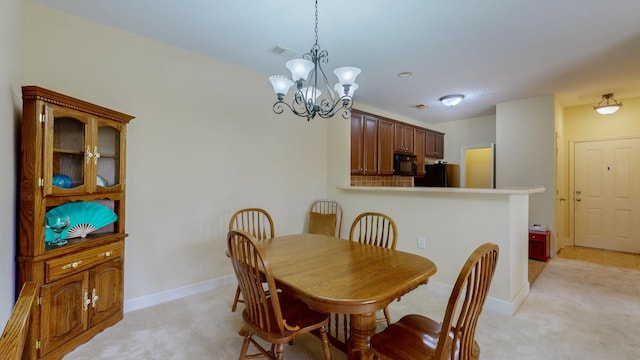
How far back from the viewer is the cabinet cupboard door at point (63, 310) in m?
1.80

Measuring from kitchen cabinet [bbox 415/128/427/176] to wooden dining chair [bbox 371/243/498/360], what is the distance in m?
4.46

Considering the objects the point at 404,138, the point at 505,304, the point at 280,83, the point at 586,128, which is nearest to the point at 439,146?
the point at 404,138

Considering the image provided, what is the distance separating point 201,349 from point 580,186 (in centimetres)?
638

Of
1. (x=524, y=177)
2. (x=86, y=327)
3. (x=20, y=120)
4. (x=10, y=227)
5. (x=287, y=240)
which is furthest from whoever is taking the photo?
(x=524, y=177)

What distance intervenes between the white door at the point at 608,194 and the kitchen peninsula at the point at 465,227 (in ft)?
10.5

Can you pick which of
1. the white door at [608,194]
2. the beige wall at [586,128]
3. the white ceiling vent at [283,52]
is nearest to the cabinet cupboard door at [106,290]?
the white ceiling vent at [283,52]

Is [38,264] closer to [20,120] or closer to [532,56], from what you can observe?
[20,120]

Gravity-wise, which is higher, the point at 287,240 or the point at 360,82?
the point at 360,82

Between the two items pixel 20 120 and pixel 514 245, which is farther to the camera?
pixel 514 245

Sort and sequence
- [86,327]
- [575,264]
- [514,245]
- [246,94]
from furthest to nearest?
[575,264] → [246,94] → [514,245] → [86,327]

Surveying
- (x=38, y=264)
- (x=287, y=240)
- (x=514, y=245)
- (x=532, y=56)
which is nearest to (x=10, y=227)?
(x=38, y=264)

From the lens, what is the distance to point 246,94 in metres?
3.38

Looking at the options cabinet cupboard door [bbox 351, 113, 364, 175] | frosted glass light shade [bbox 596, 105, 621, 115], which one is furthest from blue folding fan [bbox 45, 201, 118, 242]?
frosted glass light shade [bbox 596, 105, 621, 115]

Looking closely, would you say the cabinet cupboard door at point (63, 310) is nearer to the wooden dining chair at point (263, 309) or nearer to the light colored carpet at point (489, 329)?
the light colored carpet at point (489, 329)
